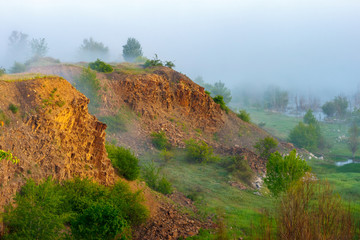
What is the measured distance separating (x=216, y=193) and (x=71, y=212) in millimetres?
15042

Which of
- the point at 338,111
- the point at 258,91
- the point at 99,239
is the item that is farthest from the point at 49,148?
the point at 258,91

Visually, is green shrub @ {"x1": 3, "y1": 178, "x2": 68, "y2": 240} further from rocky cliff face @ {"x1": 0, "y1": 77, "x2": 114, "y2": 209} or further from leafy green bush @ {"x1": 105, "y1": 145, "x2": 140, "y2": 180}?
leafy green bush @ {"x1": 105, "y1": 145, "x2": 140, "y2": 180}

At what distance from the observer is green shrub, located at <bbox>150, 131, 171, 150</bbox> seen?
35.3 metres

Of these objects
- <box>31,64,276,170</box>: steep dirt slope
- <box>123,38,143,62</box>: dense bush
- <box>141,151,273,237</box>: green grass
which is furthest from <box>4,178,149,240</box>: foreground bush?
<box>123,38,143,62</box>: dense bush

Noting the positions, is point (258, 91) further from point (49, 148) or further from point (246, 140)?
point (49, 148)

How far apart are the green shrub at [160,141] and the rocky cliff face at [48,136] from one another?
53.2 feet

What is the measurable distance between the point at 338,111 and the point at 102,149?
96861mm

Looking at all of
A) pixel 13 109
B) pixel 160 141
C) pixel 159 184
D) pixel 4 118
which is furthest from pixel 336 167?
pixel 4 118

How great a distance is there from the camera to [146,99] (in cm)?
4125

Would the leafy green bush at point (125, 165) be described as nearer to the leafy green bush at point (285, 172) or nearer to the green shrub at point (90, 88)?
the leafy green bush at point (285, 172)

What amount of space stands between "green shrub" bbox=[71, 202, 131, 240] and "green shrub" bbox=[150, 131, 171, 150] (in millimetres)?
22885

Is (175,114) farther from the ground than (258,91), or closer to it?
closer to it

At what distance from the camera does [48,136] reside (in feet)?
51.2

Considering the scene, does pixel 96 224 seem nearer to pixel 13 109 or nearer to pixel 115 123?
pixel 13 109
